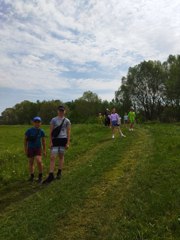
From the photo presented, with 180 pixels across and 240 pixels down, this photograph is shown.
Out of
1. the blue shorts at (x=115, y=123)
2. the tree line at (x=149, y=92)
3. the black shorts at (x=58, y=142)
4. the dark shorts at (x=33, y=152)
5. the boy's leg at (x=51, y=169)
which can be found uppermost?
the tree line at (x=149, y=92)

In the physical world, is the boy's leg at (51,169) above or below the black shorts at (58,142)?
below

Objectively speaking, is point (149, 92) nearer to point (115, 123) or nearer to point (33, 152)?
point (115, 123)

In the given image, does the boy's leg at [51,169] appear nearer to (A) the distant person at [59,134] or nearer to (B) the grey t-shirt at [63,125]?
(A) the distant person at [59,134]

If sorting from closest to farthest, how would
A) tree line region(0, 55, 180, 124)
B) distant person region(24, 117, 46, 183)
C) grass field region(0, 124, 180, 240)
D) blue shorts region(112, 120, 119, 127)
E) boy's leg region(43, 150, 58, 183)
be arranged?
grass field region(0, 124, 180, 240)
boy's leg region(43, 150, 58, 183)
distant person region(24, 117, 46, 183)
blue shorts region(112, 120, 119, 127)
tree line region(0, 55, 180, 124)

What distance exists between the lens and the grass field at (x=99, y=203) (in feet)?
19.9

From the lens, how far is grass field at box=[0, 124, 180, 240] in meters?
6.06

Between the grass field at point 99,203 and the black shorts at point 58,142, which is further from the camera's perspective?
the black shorts at point 58,142

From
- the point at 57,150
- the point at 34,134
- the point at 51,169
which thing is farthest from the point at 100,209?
the point at 34,134

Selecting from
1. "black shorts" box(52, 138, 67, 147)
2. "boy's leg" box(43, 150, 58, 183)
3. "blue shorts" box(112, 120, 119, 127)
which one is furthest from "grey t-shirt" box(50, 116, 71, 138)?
"blue shorts" box(112, 120, 119, 127)

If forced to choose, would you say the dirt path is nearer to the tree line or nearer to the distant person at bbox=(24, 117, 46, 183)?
the distant person at bbox=(24, 117, 46, 183)

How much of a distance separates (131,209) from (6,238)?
2582 mm

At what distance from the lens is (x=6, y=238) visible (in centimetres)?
608

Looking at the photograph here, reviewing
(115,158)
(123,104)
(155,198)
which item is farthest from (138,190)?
(123,104)

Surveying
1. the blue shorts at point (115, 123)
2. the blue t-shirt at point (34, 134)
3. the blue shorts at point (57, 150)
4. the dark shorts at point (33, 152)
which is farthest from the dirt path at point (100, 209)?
the blue shorts at point (115, 123)
